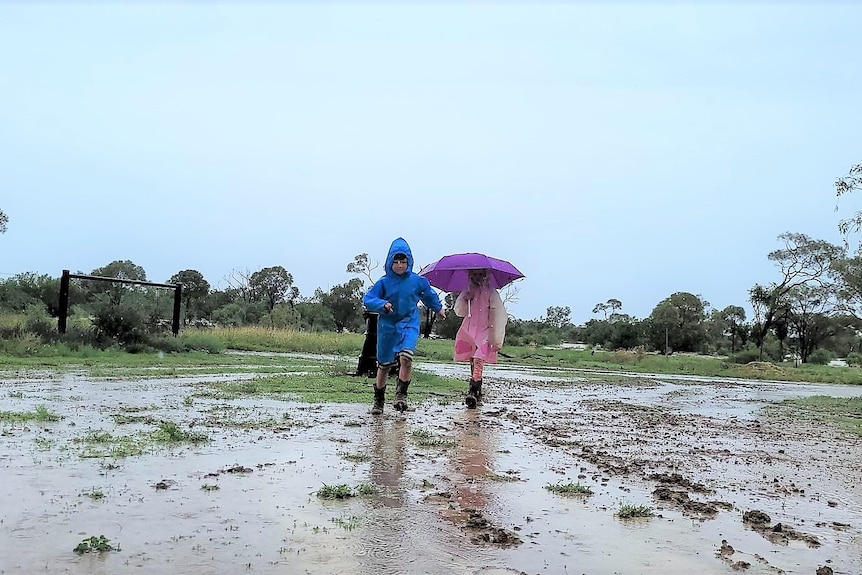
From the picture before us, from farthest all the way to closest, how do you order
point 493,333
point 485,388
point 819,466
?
point 485,388
point 493,333
point 819,466

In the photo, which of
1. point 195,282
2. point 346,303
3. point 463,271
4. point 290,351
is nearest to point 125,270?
point 195,282

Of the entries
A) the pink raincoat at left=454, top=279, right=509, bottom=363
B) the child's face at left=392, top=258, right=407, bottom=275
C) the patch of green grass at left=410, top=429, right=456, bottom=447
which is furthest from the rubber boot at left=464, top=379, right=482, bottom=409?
the patch of green grass at left=410, top=429, right=456, bottom=447

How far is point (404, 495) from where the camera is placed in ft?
15.2

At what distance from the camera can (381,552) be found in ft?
11.5

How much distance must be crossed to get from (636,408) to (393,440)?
593 cm

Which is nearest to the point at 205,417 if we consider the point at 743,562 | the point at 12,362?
the point at 743,562

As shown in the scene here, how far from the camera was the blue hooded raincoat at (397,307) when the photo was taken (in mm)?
9156

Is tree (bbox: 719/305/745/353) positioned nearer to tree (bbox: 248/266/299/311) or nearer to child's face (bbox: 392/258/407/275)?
tree (bbox: 248/266/299/311)

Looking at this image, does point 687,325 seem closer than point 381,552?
No

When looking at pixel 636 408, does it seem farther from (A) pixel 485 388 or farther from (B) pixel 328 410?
(B) pixel 328 410

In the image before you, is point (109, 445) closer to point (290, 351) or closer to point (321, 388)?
point (321, 388)

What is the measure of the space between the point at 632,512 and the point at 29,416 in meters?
5.51

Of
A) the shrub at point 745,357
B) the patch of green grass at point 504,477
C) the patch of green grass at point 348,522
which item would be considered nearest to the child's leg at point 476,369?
the patch of green grass at point 504,477

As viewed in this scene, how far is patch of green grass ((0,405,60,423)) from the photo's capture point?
6980 mm
